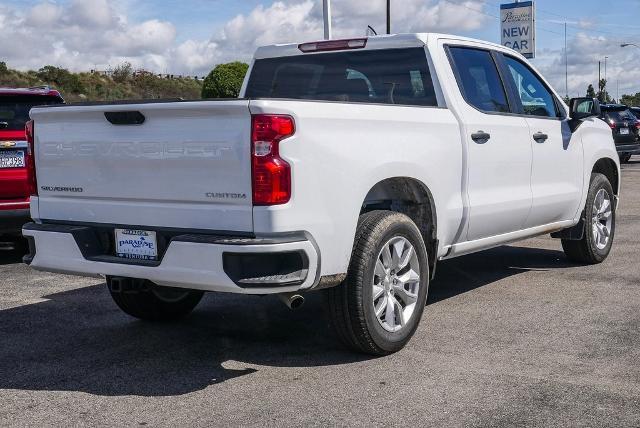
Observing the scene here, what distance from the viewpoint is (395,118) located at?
209 inches

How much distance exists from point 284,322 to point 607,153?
383cm

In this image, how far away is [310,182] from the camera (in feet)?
15.3

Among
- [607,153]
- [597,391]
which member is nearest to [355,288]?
[597,391]

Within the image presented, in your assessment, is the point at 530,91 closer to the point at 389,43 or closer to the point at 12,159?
the point at 389,43

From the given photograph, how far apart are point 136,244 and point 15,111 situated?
4523 millimetres

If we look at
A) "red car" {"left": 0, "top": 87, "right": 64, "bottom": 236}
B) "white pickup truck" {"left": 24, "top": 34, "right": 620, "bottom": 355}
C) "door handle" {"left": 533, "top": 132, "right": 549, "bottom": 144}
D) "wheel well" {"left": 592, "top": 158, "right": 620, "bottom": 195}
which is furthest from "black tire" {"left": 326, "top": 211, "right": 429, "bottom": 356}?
"red car" {"left": 0, "top": 87, "right": 64, "bottom": 236}

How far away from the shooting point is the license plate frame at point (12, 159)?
8469 mm

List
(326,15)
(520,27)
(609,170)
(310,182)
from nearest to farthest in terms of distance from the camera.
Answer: (310,182) < (609,170) < (326,15) < (520,27)

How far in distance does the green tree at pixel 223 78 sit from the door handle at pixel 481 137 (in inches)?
1778

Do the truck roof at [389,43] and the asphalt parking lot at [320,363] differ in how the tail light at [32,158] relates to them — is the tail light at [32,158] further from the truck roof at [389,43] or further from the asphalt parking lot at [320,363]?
the truck roof at [389,43]

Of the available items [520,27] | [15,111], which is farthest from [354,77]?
[520,27]

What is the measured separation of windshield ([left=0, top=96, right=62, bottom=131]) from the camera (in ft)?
28.4

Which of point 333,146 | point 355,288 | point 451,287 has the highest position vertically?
point 333,146

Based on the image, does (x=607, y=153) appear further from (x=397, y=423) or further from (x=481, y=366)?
(x=397, y=423)
